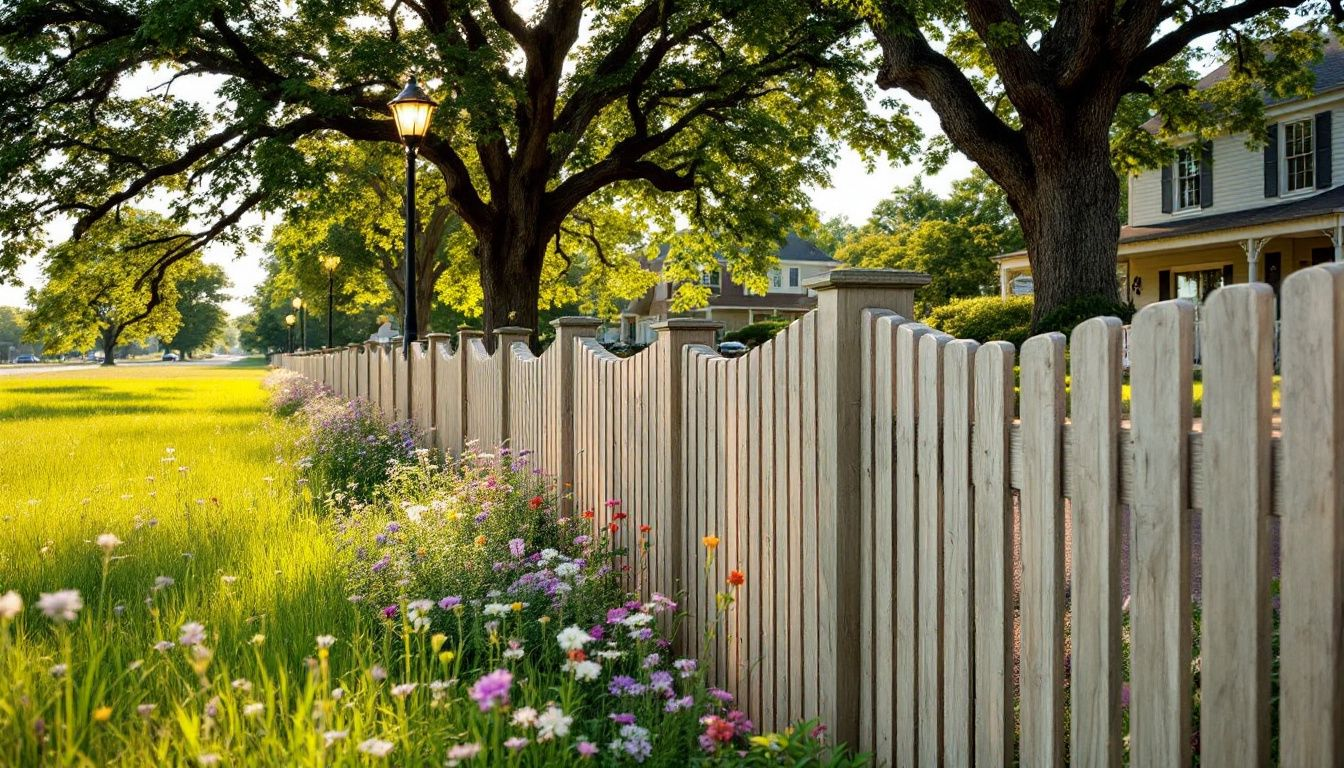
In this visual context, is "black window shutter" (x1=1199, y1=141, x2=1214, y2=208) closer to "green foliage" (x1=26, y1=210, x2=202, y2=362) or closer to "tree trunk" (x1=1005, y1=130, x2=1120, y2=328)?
"tree trunk" (x1=1005, y1=130, x2=1120, y2=328)

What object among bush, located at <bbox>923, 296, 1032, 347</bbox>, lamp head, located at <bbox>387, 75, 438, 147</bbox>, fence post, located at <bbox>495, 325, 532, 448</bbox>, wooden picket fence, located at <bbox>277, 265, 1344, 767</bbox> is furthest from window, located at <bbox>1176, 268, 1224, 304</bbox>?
wooden picket fence, located at <bbox>277, 265, 1344, 767</bbox>

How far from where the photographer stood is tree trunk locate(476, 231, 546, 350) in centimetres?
1827

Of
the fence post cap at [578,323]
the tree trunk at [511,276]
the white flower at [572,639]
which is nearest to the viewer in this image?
the white flower at [572,639]

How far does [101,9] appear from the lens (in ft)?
52.2

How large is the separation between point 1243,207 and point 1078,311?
500 inches

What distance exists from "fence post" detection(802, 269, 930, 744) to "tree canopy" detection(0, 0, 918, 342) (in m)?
13.0

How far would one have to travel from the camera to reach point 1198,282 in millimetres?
23469

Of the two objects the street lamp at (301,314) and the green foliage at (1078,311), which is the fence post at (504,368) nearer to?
the green foliage at (1078,311)

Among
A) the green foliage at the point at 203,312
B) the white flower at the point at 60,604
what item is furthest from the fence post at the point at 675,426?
the green foliage at the point at 203,312

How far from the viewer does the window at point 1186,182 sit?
936 inches

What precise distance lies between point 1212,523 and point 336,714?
7.43ft

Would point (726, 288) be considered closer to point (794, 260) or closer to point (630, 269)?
point (794, 260)

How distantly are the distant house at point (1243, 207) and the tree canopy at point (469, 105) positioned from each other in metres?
7.32

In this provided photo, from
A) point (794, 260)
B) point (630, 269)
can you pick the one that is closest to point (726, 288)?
point (794, 260)
